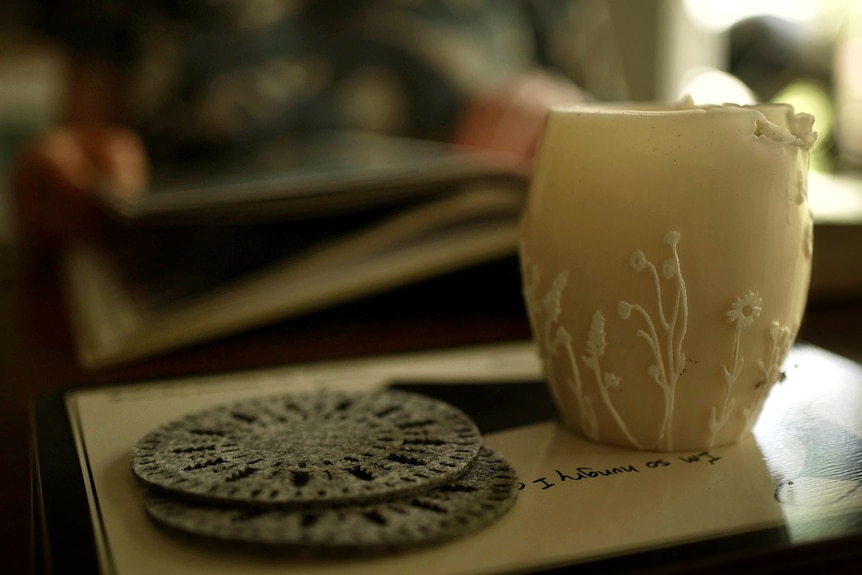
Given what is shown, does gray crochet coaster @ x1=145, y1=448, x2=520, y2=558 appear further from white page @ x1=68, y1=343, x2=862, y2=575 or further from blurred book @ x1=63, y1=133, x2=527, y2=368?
blurred book @ x1=63, y1=133, x2=527, y2=368

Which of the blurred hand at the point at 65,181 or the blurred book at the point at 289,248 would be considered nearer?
the blurred book at the point at 289,248

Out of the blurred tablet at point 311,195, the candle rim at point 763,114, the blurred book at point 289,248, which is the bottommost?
the blurred book at point 289,248

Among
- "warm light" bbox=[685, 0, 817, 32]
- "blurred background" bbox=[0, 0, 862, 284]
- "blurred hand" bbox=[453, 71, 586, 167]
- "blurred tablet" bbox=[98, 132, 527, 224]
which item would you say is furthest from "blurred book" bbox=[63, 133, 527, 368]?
"warm light" bbox=[685, 0, 817, 32]

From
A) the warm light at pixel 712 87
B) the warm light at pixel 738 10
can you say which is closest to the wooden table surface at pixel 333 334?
the warm light at pixel 712 87

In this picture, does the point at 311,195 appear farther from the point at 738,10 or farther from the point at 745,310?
the point at 738,10

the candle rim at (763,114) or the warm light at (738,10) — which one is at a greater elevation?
the candle rim at (763,114)

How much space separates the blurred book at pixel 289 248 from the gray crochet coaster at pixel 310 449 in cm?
16

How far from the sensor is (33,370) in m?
0.50

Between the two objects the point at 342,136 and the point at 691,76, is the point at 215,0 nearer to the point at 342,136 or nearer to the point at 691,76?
the point at 342,136

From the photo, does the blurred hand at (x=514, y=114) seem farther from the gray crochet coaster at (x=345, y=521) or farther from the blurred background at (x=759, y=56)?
the gray crochet coaster at (x=345, y=521)

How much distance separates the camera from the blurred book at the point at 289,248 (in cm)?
53

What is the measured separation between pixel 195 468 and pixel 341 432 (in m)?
0.06

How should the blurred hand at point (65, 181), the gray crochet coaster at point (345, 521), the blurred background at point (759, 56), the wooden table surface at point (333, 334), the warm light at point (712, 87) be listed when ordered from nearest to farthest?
1. the gray crochet coaster at point (345, 521)
2. the wooden table surface at point (333, 334)
3. the blurred hand at point (65, 181)
4. the warm light at point (712, 87)
5. the blurred background at point (759, 56)

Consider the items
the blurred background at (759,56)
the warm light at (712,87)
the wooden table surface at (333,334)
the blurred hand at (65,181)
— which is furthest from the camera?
the blurred background at (759,56)
